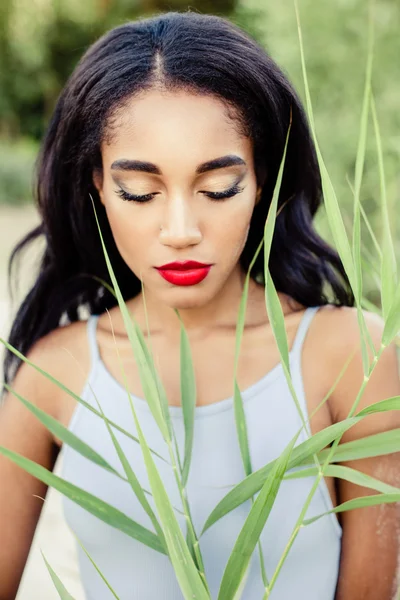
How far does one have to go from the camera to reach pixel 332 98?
Answer: 4195mm

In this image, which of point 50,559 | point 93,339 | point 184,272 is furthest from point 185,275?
point 50,559

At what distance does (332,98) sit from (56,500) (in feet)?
8.30

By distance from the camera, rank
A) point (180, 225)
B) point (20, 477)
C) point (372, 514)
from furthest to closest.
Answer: point (20, 477) < point (372, 514) < point (180, 225)

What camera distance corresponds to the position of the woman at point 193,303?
116 cm

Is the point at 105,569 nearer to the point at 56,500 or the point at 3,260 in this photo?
the point at 56,500

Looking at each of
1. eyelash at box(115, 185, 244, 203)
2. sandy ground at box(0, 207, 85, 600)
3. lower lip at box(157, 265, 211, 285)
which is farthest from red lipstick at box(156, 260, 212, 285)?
sandy ground at box(0, 207, 85, 600)

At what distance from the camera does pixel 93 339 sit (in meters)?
1.45

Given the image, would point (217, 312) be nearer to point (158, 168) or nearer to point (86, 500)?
point (158, 168)

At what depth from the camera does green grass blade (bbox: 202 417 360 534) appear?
0.82m

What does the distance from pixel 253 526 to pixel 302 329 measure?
551 millimetres

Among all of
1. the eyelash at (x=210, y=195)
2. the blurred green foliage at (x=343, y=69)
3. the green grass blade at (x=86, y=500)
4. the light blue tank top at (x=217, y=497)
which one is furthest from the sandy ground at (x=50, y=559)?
the blurred green foliage at (x=343, y=69)

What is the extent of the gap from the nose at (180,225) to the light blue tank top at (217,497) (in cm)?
31

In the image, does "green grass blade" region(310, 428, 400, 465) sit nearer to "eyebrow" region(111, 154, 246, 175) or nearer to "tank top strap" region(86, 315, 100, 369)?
"eyebrow" region(111, 154, 246, 175)

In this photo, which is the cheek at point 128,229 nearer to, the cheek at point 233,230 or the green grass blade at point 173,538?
the cheek at point 233,230
